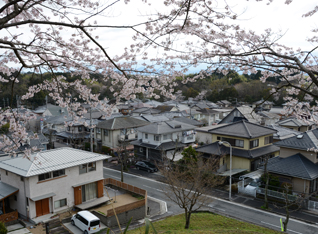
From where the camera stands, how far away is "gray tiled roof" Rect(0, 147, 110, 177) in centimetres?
1418

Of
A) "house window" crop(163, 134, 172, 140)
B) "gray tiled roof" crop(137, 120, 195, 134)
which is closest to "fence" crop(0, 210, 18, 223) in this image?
"gray tiled roof" crop(137, 120, 195, 134)

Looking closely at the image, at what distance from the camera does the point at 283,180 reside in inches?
690

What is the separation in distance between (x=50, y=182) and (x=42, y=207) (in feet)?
4.60

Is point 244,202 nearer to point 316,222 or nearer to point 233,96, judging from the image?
point 316,222

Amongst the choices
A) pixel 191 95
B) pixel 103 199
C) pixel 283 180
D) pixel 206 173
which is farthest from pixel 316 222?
pixel 191 95

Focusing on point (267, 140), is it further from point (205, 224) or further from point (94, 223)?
point (94, 223)

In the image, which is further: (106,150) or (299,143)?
(106,150)

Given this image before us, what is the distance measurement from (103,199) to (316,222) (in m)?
12.5

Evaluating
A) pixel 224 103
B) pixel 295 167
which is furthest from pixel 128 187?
pixel 224 103

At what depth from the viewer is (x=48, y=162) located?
15.0 meters

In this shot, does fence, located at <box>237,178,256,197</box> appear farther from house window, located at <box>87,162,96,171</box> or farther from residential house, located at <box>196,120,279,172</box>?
house window, located at <box>87,162,96,171</box>

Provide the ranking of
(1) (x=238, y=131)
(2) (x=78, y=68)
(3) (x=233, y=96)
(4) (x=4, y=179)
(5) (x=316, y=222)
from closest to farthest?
(2) (x=78, y=68), (5) (x=316, y=222), (4) (x=4, y=179), (1) (x=238, y=131), (3) (x=233, y=96)

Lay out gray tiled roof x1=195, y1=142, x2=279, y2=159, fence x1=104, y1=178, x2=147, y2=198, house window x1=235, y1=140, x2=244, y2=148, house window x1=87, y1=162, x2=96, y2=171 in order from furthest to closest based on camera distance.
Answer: house window x1=235, y1=140, x2=244, y2=148, gray tiled roof x1=195, y1=142, x2=279, y2=159, fence x1=104, y1=178, x2=147, y2=198, house window x1=87, y1=162, x2=96, y2=171

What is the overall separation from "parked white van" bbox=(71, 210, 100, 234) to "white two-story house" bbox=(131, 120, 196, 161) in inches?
488
